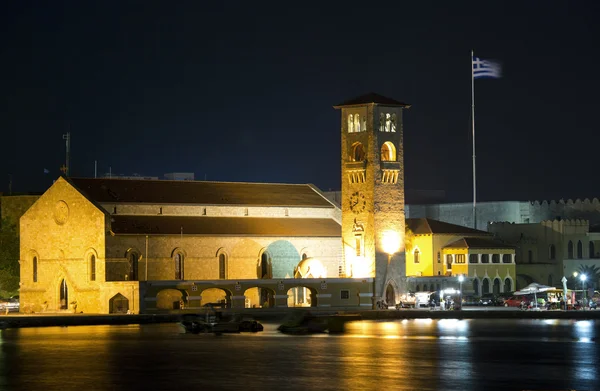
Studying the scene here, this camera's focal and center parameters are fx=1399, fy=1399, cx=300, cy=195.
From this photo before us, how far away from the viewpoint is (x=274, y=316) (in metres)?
94.8

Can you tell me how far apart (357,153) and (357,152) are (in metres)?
0.08

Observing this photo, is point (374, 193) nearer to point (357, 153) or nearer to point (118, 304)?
point (357, 153)

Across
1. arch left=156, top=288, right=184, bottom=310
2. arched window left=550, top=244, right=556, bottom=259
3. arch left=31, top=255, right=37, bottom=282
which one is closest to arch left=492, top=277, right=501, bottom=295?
arched window left=550, top=244, right=556, bottom=259

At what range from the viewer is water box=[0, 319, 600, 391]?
48125mm

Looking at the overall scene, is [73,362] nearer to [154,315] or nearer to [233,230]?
[154,315]

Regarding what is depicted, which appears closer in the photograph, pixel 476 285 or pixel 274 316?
pixel 274 316

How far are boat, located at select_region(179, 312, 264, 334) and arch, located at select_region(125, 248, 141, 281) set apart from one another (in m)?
18.1

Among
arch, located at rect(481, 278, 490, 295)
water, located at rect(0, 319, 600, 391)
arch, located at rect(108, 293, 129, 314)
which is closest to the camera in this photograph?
water, located at rect(0, 319, 600, 391)

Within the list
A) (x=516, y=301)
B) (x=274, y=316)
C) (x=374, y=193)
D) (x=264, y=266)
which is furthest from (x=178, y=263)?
(x=516, y=301)

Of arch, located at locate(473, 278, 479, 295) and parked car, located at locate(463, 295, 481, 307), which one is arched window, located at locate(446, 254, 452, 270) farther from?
parked car, located at locate(463, 295, 481, 307)

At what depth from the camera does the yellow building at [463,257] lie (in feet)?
368

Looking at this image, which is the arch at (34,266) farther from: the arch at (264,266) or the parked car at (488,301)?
the parked car at (488,301)

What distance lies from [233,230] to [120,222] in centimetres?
898

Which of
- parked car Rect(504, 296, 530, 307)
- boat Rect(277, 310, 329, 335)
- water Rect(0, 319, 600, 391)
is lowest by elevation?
water Rect(0, 319, 600, 391)
